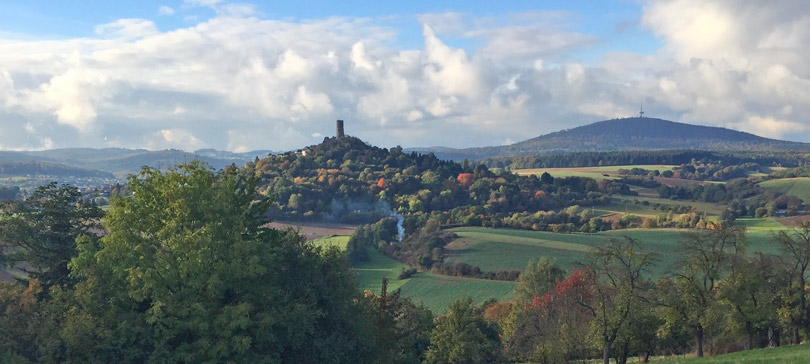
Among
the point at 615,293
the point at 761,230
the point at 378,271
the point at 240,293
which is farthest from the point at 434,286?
the point at 240,293

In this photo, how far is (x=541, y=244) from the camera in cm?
10688

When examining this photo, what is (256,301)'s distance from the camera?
3130cm

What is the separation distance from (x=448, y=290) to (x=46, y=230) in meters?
59.5

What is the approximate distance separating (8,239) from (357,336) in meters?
18.2

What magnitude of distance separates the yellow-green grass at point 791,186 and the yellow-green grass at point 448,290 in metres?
87.8

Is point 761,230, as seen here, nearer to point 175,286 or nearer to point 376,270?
point 376,270

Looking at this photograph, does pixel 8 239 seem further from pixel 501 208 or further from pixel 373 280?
pixel 501 208

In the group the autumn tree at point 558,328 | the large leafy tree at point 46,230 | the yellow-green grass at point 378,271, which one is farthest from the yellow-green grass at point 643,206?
the large leafy tree at point 46,230

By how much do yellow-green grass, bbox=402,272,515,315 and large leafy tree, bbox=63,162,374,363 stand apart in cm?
4581

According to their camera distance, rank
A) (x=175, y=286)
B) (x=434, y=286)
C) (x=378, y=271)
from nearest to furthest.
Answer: (x=175, y=286), (x=434, y=286), (x=378, y=271)

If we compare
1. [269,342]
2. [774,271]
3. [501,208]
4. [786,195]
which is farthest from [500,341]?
[786,195]

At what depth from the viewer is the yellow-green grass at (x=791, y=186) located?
14375 cm

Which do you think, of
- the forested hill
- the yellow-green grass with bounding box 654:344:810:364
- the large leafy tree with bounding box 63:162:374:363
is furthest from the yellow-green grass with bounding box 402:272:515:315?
the yellow-green grass with bounding box 654:344:810:364

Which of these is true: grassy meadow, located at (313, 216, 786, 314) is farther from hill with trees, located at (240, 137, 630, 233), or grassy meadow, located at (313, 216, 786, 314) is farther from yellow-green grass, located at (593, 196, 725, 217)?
hill with trees, located at (240, 137, 630, 233)
